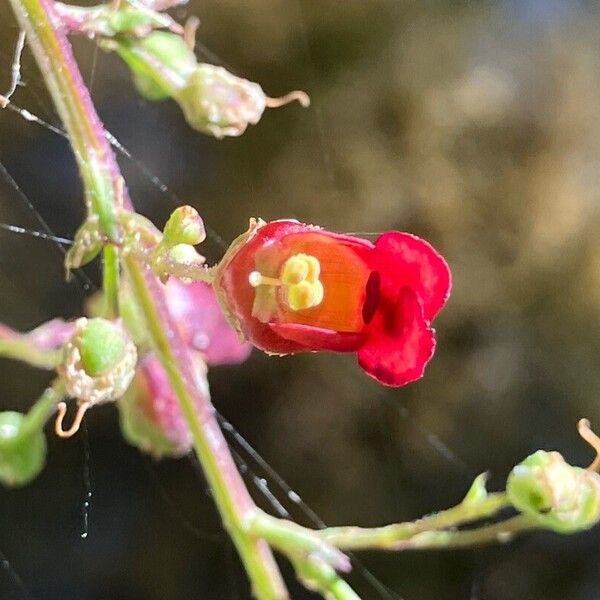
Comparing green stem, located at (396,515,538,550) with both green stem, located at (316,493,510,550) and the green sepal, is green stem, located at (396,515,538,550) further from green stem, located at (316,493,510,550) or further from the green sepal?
the green sepal

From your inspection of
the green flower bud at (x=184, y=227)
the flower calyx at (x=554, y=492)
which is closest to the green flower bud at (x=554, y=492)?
the flower calyx at (x=554, y=492)

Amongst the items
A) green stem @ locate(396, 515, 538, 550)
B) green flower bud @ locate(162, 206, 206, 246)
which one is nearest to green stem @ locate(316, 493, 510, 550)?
green stem @ locate(396, 515, 538, 550)

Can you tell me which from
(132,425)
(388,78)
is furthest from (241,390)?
(388,78)

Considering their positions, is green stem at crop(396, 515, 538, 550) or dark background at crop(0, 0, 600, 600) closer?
green stem at crop(396, 515, 538, 550)

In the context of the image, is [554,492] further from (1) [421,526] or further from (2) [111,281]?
(2) [111,281]

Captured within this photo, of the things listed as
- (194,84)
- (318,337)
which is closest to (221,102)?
(194,84)

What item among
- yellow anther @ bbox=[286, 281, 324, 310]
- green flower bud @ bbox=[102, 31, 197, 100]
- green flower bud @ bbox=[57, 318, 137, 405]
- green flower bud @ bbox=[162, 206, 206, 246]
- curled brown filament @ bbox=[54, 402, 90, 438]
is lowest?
curled brown filament @ bbox=[54, 402, 90, 438]

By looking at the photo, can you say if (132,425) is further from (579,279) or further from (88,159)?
(579,279)

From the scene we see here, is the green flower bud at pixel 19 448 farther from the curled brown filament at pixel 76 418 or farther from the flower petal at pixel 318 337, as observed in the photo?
the flower petal at pixel 318 337
